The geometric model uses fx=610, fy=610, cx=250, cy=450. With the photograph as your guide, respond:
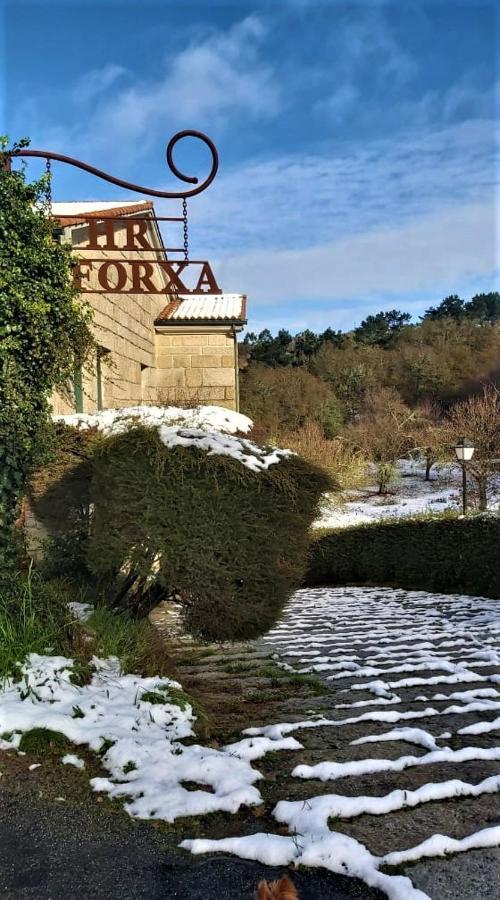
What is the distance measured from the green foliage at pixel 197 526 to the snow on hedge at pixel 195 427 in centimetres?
8

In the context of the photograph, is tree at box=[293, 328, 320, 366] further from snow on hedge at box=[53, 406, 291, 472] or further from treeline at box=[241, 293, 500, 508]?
snow on hedge at box=[53, 406, 291, 472]

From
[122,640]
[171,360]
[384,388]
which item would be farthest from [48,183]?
[384,388]

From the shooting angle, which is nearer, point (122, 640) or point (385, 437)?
point (122, 640)

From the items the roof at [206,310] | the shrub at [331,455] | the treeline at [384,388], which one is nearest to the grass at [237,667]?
the roof at [206,310]

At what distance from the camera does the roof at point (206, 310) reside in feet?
38.1

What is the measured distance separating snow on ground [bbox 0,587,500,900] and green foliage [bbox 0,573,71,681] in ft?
0.39

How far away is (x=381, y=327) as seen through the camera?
5372cm

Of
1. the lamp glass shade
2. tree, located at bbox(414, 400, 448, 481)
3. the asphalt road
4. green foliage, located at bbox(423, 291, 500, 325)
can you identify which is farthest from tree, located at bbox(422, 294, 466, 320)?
the asphalt road

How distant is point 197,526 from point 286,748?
61.8 inches

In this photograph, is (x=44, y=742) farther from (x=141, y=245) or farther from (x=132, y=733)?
(x=141, y=245)

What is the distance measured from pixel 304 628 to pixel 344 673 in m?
2.76

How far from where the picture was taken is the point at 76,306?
4.88m

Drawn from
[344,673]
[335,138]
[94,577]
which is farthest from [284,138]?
[344,673]

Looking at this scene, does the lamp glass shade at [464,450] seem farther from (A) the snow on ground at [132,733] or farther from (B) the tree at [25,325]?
(A) the snow on ground at [132,733]
